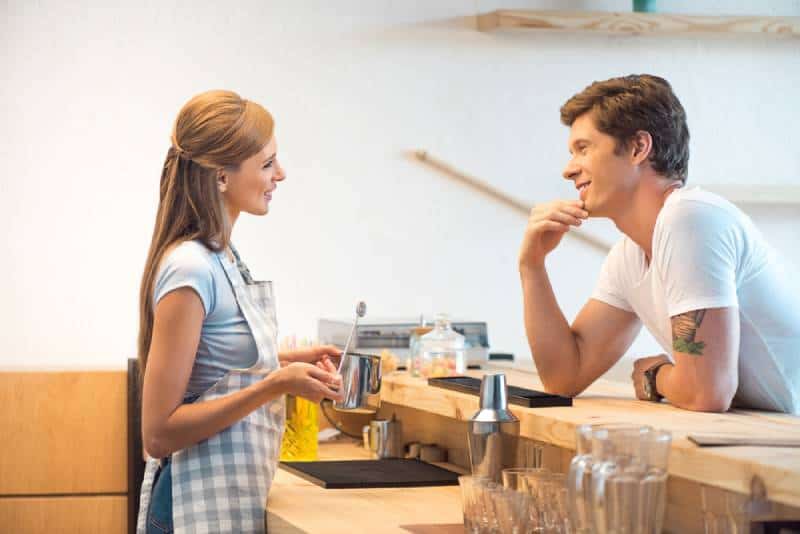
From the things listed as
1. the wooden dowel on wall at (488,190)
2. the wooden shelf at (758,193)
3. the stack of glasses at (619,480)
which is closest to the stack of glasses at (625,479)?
the stack of glasses at (619,480)

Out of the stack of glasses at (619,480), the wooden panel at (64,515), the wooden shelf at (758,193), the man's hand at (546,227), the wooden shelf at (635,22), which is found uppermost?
the wooden shelf at (635,22)

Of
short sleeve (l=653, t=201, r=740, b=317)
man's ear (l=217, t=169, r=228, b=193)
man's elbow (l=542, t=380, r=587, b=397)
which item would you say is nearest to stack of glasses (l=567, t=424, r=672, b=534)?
short sleeve (l=653, t=201, r=740, b=317)

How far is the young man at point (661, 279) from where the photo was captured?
197 cm

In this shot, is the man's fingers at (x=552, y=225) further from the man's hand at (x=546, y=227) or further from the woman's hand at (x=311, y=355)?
the woman's hand at (x=311, y=355)

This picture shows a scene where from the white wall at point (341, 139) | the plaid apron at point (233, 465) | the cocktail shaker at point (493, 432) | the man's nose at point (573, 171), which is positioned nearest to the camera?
the cocktail shaker at point (493, 432)

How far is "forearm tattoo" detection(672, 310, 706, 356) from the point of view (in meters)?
1.96

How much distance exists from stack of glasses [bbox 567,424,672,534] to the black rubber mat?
95 centimetres

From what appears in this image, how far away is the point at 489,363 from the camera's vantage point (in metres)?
3.27

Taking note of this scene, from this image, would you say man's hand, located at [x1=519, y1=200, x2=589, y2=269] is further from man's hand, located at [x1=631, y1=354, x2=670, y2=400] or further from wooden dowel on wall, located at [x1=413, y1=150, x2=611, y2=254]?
wooden dowel on wall, located at [x1=413, y1=150, x2=611, y2=254]

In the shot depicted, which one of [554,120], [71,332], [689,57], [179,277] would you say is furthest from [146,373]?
[689,57]

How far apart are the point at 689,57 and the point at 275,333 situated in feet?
8.10

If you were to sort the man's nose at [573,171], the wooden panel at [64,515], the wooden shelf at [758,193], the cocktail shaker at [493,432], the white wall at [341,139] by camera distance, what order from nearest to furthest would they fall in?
the cocktail shaker at [493,432], the man's nose at [573,171], the wooden panel at [64,515], the white wall at [341,139], the wooden shelf at [758,193]

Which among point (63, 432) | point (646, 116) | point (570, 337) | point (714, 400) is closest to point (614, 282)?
point (570, 337)

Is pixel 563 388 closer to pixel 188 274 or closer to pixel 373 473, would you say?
pixel 373 473
